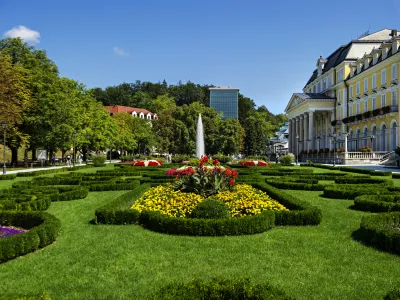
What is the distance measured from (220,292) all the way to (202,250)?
2.92 meters

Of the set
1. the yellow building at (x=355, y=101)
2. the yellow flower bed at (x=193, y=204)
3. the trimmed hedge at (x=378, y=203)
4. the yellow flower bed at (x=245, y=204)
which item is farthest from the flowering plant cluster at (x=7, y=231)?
the yellow building at (x=355, y=101)

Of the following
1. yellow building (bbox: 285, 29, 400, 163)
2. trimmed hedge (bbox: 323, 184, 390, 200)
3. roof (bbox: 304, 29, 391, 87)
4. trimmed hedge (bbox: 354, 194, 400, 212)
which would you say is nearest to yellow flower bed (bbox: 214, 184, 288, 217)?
trimmed hedge (bbox: 354, 194, 400, 212)

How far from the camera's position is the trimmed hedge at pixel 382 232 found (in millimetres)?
7043

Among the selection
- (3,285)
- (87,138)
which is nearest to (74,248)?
(3,285)

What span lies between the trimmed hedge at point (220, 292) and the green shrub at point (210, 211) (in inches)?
178

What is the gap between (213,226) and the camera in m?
8.39

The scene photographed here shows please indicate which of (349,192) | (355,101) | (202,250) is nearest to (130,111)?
(355,101)

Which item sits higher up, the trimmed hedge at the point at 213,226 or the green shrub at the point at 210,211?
the green shrub at the point at 210,211

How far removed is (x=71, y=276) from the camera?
5965 millimetres

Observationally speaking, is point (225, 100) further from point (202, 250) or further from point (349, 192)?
point (202, 250)

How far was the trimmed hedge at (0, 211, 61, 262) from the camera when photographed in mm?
6781

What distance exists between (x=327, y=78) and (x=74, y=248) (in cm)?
6162

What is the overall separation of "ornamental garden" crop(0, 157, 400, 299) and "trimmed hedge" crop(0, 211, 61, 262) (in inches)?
1.0

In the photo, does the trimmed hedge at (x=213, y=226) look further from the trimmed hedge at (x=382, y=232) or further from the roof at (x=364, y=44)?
the roof at (x=364, y=44)
